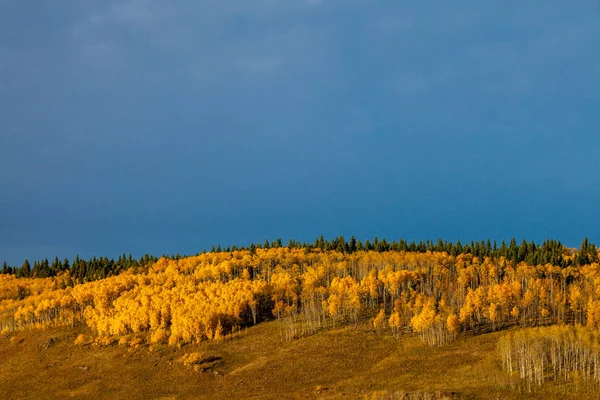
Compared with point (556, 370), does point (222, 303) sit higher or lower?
higher

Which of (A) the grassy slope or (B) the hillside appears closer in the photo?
(B) the hillside

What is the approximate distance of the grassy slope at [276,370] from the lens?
4756 inches

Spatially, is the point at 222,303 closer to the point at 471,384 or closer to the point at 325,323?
the point at 325,323

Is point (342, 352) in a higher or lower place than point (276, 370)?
higher

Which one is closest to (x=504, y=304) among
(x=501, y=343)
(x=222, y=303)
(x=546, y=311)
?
(x=546, y=311)

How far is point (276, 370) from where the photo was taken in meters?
147

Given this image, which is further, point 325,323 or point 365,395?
point 325,323

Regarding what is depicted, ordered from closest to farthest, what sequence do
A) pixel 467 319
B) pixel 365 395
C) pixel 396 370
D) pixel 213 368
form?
1. pixel 365 395
2. pixel 396 370
3. pixel 213 368
4. pixel 467 319

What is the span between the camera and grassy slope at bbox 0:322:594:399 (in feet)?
396

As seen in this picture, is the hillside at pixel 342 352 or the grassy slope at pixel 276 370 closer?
the hillside at pixel 342 352

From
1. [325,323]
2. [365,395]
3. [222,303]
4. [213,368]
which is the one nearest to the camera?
[365,395]

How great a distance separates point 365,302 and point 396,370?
6230 centimetres

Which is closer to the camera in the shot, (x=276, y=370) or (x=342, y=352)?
(x=276, y=370)

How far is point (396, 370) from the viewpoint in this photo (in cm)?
13512
